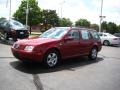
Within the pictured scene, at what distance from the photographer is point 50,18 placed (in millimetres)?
56188

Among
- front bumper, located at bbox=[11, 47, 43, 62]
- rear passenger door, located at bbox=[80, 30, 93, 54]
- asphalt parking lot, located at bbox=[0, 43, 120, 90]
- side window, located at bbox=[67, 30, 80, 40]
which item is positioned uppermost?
side window, located at bbox=[67, 30, 80, 40]

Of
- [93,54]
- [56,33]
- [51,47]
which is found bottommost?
[93,54]

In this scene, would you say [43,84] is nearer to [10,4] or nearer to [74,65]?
[74,65]

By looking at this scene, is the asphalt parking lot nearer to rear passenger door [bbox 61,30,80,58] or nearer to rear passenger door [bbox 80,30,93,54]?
rear passenger door [bbox 61,30,80,58]

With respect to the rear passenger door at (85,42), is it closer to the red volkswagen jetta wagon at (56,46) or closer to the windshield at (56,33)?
the red volkswagen jetta wagon at (56,46)

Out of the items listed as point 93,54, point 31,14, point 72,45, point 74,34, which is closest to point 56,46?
point 72,45

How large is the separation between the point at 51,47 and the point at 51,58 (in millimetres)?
443

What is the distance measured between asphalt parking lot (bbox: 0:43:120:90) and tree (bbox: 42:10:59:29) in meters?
46.0

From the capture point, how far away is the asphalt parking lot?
7.01m

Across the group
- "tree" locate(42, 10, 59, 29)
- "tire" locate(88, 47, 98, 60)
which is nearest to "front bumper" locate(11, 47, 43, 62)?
"tire" locate(88, 47, 98, 60)

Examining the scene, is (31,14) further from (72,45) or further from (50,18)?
(72,45)

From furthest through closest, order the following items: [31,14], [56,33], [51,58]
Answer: [31,14], [56,33], [51,58]

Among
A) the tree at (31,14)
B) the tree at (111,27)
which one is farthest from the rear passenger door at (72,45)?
the tree at (111,27)

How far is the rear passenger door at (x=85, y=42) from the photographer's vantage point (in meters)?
11.2
